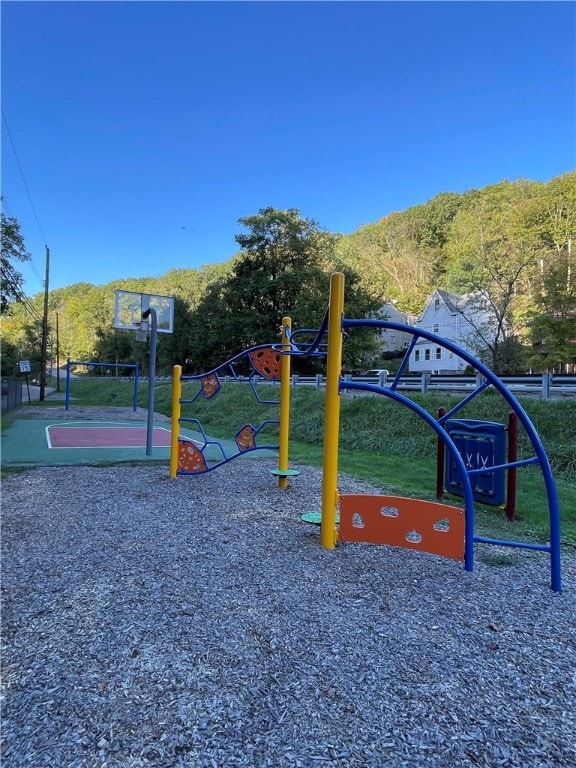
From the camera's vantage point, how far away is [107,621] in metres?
2.50

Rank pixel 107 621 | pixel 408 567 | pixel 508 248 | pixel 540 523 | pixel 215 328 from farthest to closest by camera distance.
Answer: pixel 215 328, pixel 508 248, pixel 540 523, pixel 408 567, pixel 107 621

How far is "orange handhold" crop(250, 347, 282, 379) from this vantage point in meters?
5.76

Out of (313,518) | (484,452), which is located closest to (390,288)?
(484,452)

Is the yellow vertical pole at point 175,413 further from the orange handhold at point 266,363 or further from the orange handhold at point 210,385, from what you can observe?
the orange handhold at point 266,363

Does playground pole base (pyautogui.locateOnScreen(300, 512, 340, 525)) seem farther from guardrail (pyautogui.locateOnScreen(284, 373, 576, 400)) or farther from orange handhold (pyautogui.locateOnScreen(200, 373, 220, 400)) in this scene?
guardrail (pyautogui.locateOnScreen(284, 373, 576, 400))

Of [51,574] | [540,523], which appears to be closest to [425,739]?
[51,574]

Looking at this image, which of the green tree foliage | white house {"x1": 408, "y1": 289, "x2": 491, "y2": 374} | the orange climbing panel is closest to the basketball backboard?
the orange climbing panel

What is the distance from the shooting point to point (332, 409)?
146 inches

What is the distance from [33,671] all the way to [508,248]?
2635 cm

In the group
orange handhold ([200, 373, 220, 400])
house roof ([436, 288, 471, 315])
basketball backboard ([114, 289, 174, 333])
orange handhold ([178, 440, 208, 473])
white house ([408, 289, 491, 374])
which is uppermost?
house roof ([436, 288, 471, 315])

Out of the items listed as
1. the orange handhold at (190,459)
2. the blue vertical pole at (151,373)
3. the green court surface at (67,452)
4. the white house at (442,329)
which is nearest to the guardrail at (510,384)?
the orange handhold at (190,459)

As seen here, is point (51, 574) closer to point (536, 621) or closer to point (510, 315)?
point (536, 621)

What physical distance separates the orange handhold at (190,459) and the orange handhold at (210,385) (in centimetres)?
70

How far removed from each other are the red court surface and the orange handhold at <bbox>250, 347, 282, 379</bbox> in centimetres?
475
